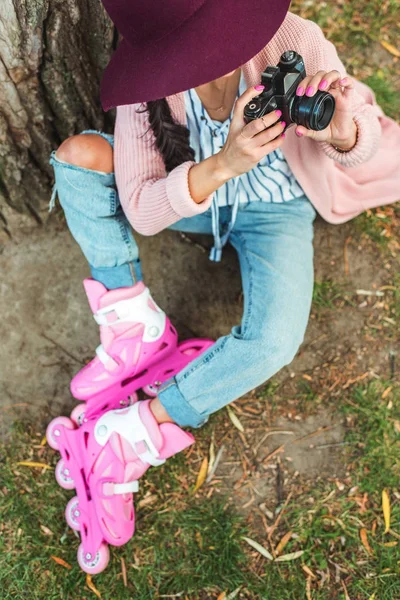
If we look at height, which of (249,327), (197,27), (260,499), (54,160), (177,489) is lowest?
(260,499)

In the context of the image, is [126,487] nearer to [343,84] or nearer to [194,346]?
[194,346]

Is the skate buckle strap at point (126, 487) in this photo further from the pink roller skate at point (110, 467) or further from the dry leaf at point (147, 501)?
the dry leaf at point (147, 501)

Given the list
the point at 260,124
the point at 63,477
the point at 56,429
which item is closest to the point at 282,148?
the point at 260,124

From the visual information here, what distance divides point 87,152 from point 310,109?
31.7 inches

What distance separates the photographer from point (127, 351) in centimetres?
222

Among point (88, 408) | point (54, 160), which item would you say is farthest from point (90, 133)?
point (88, 408)

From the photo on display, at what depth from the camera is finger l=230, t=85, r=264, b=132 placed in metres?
1.52

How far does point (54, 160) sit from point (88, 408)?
0.90 metres

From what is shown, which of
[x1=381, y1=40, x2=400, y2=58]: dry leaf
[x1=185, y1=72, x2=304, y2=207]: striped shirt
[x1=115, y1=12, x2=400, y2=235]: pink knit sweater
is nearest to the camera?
[x1=115, y1=12, x2=400, y2=235]: pink knit sweater

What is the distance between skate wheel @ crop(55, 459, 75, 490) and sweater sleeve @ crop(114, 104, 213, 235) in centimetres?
94

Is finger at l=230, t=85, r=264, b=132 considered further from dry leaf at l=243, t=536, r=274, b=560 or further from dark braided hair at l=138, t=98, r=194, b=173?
dry leaf at l=243, t=536, r=274, b=560

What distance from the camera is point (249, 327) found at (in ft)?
6.69

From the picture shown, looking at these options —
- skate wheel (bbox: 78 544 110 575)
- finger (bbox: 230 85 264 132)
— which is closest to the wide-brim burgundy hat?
finger (bbox: 230 85 264 132)

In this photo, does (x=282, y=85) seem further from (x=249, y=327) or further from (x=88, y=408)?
(x=88, y=408)
